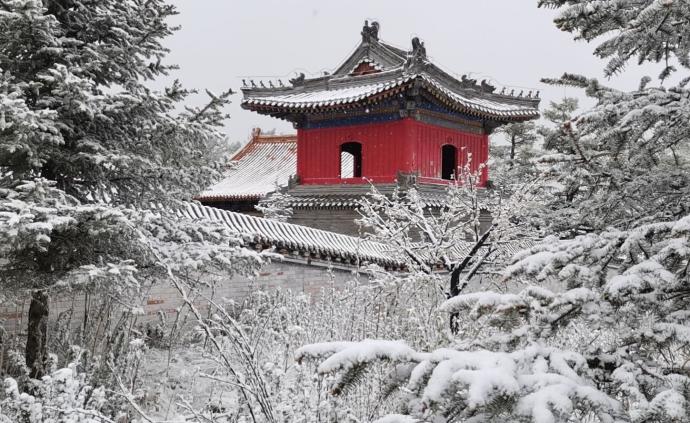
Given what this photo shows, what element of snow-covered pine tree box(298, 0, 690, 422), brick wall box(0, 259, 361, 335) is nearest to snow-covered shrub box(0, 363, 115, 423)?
snow-covered pine tree box(298, 0, 690, 422)

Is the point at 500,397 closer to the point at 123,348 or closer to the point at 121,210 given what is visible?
the point at 121,210

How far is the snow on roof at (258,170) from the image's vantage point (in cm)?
1883

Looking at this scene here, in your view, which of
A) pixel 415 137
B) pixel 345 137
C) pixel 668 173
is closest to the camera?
pixel 668 173

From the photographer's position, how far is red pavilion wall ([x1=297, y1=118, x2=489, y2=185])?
13.8m

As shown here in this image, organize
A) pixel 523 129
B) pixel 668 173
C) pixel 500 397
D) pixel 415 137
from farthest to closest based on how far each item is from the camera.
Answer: pixel 523 129, pixel 415 137, pixel 668 173, pixel 500 397

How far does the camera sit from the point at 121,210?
171 inches

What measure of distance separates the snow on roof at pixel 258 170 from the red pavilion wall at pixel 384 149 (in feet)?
9.83

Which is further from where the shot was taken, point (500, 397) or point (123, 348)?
point (123, 348)

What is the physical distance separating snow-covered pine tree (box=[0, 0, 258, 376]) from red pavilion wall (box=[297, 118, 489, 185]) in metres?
8.83

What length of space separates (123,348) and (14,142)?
6.01ft

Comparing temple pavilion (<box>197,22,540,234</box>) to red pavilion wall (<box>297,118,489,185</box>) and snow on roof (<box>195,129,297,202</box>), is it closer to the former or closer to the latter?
red pavilion wall (<box>297,118,489,185</box>)

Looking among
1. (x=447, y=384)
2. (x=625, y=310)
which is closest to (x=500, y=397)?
(x=447, y=384)

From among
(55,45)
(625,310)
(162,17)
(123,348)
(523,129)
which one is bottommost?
(123,348)

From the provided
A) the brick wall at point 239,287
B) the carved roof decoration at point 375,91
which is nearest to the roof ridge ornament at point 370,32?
the carved roof decoration at point 375,91
